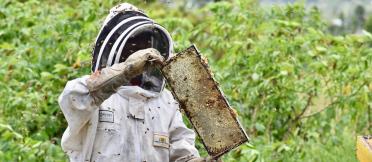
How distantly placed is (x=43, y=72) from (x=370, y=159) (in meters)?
2.96

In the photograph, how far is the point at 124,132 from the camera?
3328 mm

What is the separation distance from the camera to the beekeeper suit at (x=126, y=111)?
10.6ft

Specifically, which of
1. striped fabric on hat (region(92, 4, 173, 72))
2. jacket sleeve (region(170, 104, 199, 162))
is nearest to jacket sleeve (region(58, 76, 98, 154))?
striped fabric on hat (region(92, 4, 173, 72))

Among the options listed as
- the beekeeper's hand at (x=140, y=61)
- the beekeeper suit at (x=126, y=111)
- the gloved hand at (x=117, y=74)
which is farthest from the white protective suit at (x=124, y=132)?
the beekeeper's hand at (x=140, y=61)

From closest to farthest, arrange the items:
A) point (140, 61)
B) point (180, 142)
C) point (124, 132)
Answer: point (140, 61)
point (124, 132)
point (180, 142)

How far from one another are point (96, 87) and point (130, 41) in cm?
35

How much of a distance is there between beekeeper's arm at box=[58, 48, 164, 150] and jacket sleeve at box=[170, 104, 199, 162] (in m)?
0.40

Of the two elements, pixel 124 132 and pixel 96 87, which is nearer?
pixel 96 87

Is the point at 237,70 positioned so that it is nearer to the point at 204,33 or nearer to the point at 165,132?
the point at 204,33

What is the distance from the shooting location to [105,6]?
6.37m

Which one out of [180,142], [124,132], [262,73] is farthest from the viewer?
[262,73]

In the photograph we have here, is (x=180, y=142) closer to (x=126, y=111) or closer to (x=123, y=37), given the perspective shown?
(x=126, y=111)

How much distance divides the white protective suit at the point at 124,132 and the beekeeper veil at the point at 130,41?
75 millimetres

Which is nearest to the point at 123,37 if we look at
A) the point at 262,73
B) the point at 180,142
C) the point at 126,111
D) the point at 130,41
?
the point at 130,41
